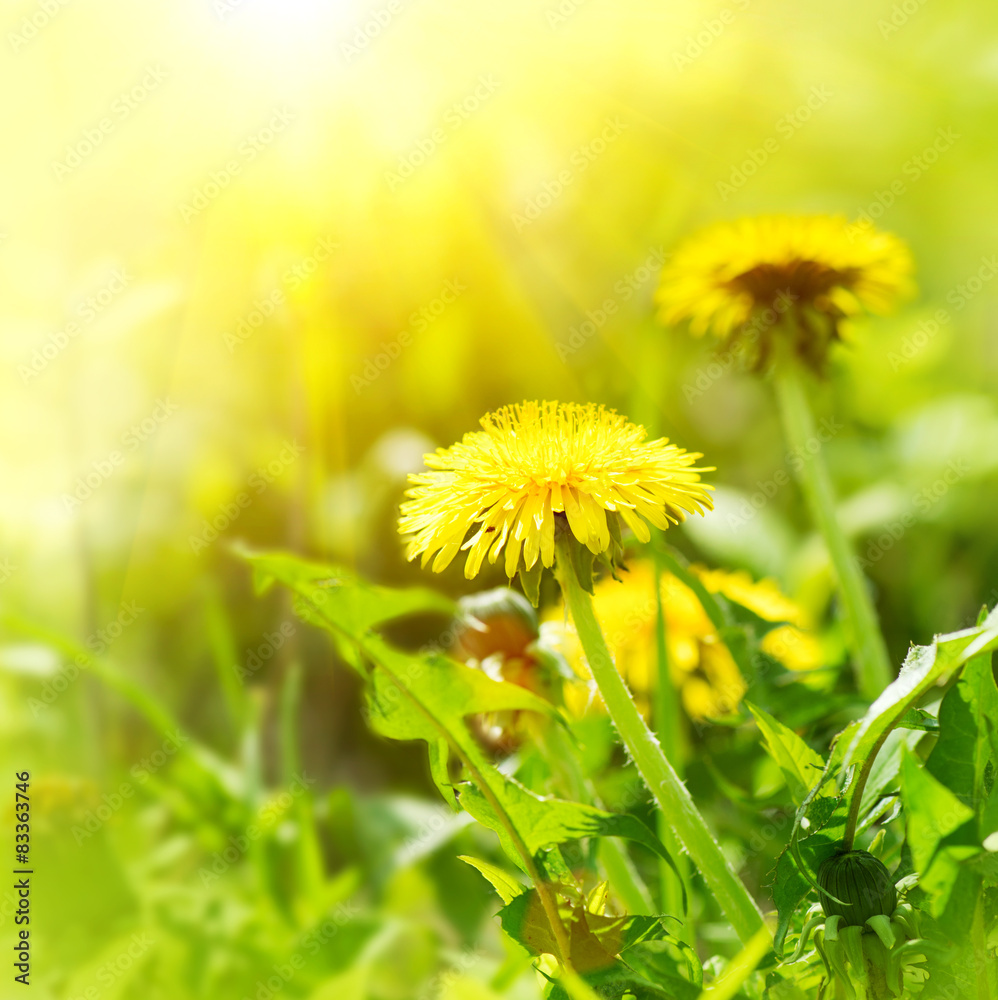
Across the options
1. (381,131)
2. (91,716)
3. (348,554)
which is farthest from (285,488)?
(381,131)

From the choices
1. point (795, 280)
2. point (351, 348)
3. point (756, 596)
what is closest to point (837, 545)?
point (756, 596)

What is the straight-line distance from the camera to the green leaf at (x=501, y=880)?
40 centimetres

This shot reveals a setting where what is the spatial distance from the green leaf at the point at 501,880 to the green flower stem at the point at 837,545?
309mm

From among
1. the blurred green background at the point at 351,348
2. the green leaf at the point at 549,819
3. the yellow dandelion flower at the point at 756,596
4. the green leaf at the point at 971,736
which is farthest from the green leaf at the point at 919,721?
the blurred green background at the point at 351,348

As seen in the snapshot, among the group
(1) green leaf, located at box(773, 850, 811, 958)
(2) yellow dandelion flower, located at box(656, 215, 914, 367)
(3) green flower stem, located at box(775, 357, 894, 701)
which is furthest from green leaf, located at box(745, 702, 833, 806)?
(2) yellow dandelion flower, located at box(656, 215, 914, 367)

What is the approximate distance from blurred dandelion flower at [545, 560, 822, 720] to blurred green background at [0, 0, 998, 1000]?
15cm

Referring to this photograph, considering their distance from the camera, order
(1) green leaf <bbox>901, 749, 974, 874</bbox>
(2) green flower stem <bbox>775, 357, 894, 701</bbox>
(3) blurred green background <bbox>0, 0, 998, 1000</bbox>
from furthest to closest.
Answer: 1. (3) blurred green background <bbox>0, 0, 998, 1000</bbox>
2. (2) green flower stem <bbox>775, 357, 894, 701</bbox>
3. (1) green leaf <bbox>901, 749, 974, 874</bbox>

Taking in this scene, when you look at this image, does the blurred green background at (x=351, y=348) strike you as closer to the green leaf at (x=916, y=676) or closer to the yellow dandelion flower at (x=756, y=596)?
the yellow dandelion flower at (x=756, y=596)

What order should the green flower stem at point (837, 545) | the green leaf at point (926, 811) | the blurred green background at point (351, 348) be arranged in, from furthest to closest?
the blurred green background at point (351, 348) → the green flower stem at point (837, 545) → the green leaf at point (926, 811)

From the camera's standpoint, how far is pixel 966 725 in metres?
0.38

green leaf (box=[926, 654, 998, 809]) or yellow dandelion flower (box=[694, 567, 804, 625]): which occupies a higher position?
yellow dandelion flower (box=[694, 567, 804, 625])

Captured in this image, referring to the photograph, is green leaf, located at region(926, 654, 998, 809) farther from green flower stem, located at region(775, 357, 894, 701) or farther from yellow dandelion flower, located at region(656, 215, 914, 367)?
yellow dandelion flower, located at region(656, 215, 914, 367)

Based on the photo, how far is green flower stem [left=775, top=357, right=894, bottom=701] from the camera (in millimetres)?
627

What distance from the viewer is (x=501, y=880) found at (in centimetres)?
42
